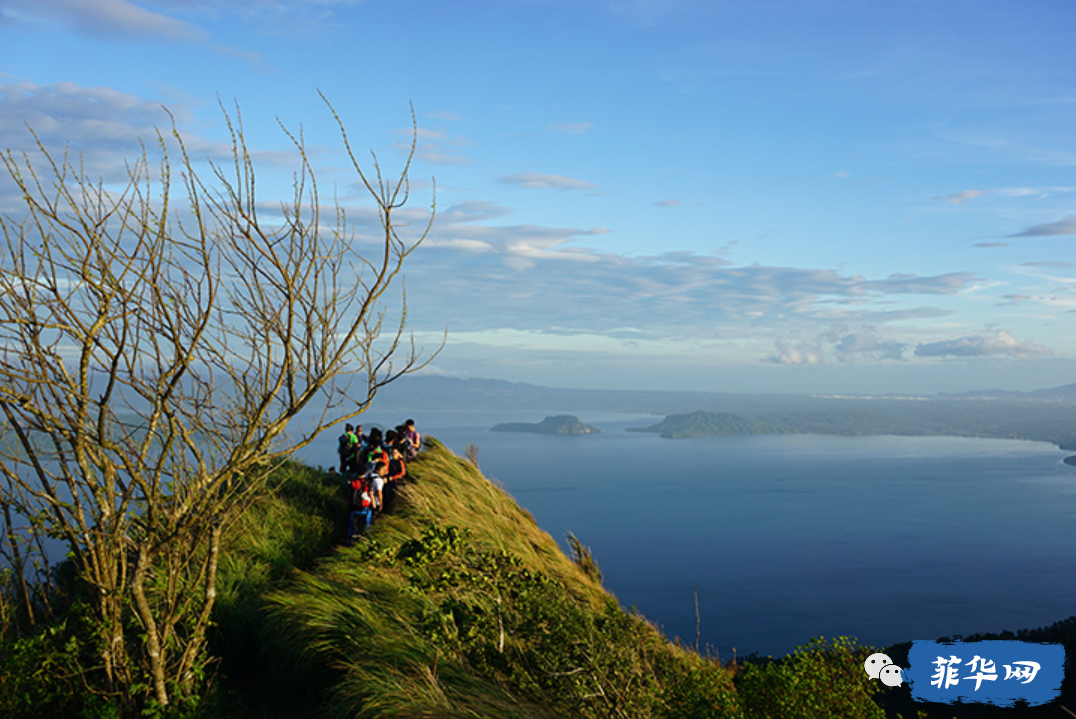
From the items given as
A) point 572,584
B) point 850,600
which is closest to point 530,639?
point 572,584

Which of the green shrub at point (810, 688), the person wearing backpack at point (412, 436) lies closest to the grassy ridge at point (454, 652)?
the green shrub at point (810, 688)

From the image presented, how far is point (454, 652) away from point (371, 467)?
16.3ft

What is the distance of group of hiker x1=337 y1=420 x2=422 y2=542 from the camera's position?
10648 millimetres

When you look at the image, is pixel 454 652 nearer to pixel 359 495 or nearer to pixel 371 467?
pixel 359 495

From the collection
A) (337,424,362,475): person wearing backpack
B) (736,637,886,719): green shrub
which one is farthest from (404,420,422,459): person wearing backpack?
(736,637,886,719): green shrub

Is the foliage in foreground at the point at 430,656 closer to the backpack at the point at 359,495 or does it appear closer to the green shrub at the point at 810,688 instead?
the green shrub at the point at 810,688

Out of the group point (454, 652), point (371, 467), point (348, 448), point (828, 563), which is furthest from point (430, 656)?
point (828, 563)

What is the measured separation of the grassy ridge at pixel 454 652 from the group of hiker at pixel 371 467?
125cm

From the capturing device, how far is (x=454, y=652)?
251 inches

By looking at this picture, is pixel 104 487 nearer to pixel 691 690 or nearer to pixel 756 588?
pixel 691 690

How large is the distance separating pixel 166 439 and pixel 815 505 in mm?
211554

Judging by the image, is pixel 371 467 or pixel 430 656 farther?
pixel 371 467

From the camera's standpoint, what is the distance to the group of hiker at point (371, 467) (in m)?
10.6

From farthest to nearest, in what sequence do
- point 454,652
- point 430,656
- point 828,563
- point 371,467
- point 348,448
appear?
point 828,563, point 348,448, point 371,467, point 454,652, point 430,656
